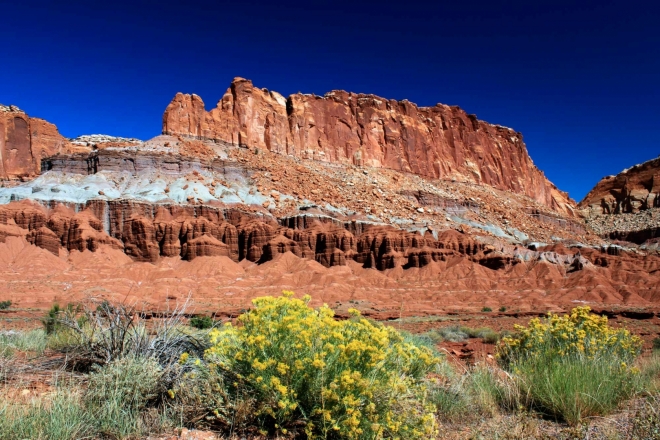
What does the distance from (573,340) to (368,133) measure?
9981cm

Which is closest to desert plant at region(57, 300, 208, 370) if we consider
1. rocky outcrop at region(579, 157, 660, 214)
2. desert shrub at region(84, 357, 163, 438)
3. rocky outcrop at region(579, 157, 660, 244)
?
desert shrub at region(84, 357, 163, 438)

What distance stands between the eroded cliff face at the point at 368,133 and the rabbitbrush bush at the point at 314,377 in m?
84.9

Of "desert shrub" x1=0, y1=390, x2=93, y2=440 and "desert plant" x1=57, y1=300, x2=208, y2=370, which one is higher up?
"desert plant" x1=57, y1=300, x2=208, y2=370

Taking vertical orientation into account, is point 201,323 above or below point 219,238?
below

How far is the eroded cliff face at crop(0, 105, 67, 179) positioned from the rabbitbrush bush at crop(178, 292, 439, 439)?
116685 mm

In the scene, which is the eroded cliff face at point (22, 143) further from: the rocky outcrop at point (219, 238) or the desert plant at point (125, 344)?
the desert plant at point (125, 344)

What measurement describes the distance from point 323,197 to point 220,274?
2597 centimetres

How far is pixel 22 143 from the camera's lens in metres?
105

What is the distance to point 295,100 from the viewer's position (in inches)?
3910

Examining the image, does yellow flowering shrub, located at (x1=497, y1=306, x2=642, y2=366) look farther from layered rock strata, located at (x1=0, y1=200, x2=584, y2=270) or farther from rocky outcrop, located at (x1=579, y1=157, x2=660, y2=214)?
rocky outcrop, located at (x1=579, y1=157, x2=660, y2=214)

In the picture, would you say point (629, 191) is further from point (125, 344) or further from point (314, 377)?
point (125, 344)

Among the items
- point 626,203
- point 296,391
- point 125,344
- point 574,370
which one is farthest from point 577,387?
point 626,203

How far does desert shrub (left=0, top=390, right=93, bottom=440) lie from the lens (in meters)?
3.68

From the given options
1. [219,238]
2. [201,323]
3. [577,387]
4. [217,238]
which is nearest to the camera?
[577,387]
